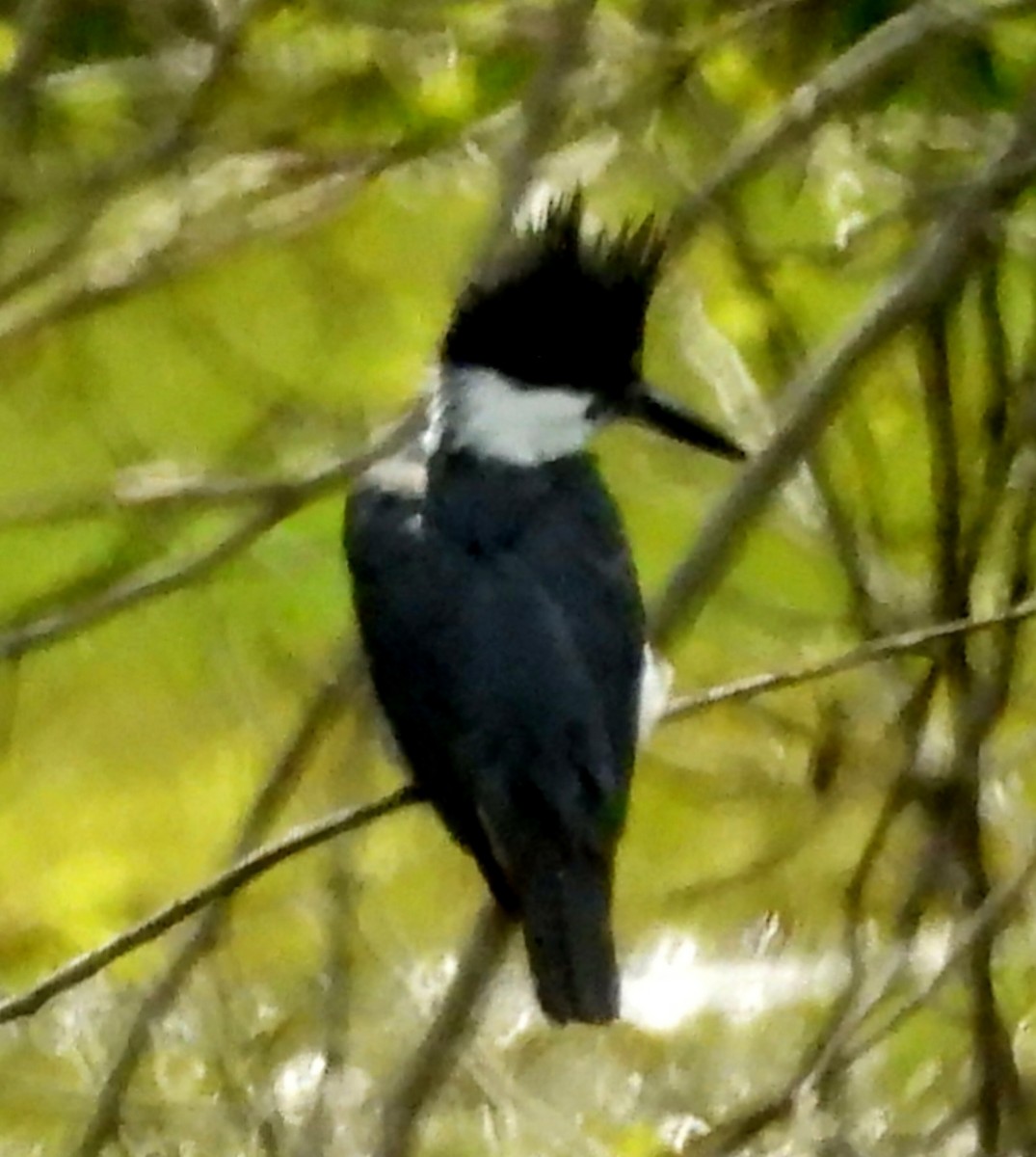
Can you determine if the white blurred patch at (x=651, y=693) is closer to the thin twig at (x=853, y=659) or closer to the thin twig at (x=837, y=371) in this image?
the thin twig at (x=837, y=371)

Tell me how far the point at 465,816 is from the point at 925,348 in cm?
68

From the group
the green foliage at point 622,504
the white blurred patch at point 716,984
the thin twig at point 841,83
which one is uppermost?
the thin twig at point 841,83

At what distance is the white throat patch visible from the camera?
2250mm

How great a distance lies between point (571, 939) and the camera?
1837 millimetres

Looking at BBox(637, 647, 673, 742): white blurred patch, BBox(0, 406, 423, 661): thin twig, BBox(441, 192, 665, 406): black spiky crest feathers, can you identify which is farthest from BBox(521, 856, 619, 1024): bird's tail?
BBox(441, 192, 665, 406): black spiky crest feathers

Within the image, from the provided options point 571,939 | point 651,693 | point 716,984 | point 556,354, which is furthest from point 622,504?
point 571,939

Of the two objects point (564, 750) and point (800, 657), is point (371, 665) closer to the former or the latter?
point (564, 750)

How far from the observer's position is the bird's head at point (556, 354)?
2.18 m

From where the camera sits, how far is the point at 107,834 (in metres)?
4.16

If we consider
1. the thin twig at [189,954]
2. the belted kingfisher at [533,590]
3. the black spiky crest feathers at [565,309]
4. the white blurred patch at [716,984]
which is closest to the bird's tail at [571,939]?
the belted kingfisher at [533,590]

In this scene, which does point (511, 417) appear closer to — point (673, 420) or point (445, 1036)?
point (673, 420)

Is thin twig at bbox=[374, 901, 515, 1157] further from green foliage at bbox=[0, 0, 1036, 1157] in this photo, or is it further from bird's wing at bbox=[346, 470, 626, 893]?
green foliage at bbox=[0, 0, 1036, 1157]

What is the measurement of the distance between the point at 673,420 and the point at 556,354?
146 millimetres

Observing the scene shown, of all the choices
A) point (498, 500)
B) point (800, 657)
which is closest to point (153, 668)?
point (800, 657)
